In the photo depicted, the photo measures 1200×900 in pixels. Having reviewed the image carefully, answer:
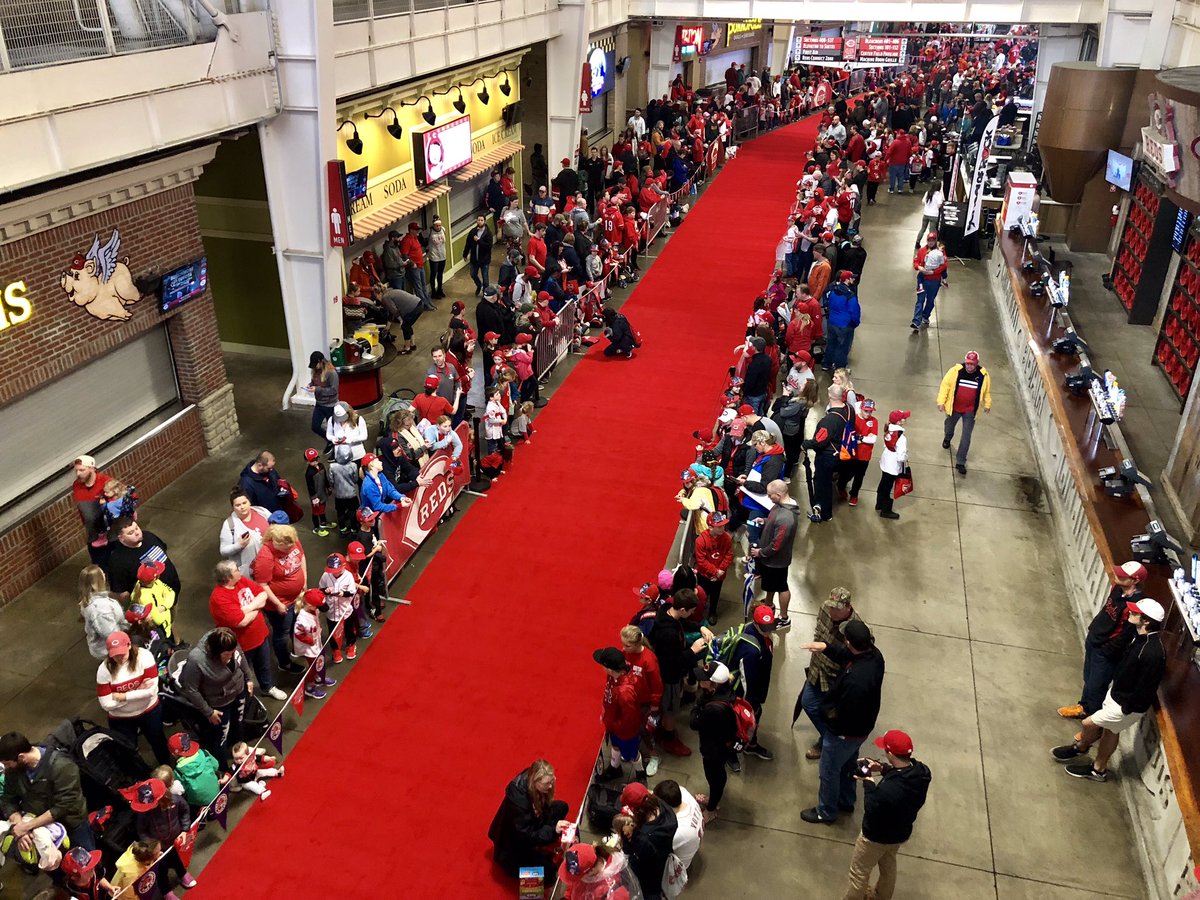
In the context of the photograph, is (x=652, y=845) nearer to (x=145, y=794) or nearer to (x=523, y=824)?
A: (x=523, y=824)

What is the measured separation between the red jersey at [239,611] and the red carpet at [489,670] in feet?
3.43

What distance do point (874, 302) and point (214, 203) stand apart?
12.5 meters

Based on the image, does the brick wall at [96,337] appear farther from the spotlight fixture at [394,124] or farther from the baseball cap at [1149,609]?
the baseball cap at [1149,609]

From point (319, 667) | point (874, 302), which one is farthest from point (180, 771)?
point (874, 302)

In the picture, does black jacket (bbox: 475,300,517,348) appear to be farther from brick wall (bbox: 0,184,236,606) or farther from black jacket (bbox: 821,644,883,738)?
black jacket (bbox: 821,644,883,738)

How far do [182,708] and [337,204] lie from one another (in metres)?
7.81

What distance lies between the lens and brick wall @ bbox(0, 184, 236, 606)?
930 centimetres

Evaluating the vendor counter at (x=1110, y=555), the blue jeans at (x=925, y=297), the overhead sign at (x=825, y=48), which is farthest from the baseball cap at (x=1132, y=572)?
the overhead sign at (x=825, y=48)

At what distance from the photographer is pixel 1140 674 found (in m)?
7.00

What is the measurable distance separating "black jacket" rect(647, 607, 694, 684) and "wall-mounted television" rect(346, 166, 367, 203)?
1015 cm

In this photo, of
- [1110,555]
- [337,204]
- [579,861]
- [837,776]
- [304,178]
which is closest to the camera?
[579,861]

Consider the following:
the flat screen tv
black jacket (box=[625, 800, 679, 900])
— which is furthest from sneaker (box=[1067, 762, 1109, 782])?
the flat screen tv

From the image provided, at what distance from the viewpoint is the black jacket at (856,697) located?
261 inches

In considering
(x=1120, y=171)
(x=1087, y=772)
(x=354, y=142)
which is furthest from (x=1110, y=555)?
(x=354, y=142)
